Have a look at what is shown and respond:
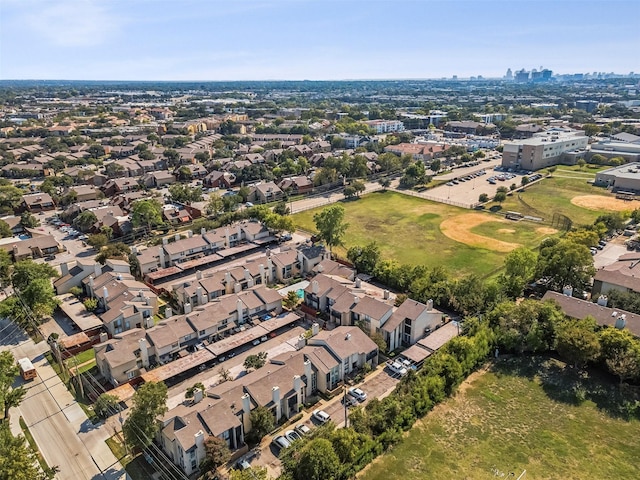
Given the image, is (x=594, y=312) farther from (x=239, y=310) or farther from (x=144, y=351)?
(x=144, y=351)

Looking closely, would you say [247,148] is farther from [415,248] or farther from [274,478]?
[274,478]

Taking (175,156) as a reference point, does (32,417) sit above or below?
below

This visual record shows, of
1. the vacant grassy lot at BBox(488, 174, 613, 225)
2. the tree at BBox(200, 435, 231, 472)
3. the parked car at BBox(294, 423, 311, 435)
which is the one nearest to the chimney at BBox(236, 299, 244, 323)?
the parked car at BBox(294, 423, 311, 435)

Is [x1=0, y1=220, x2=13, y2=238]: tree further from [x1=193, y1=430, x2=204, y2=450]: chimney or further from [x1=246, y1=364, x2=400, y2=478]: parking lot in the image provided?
[x1=246, y1=364, x2=400, y2=478]: parking lot

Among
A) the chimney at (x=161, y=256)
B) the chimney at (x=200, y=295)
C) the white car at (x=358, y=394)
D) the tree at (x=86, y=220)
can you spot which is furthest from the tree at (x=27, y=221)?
the white car at (x=358, y=394)

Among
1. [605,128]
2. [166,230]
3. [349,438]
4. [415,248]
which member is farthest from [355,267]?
[605,128]

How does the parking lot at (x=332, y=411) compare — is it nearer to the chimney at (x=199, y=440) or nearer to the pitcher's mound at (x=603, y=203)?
the chimney at (x=199, y=440)
